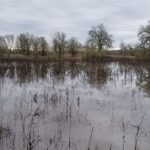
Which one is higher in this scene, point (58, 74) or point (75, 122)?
point (58, 74)

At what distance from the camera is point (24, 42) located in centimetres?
6706

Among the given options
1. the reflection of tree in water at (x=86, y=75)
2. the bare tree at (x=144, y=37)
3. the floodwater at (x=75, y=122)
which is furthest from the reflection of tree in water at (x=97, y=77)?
the bare tree at (x=144, y=37)

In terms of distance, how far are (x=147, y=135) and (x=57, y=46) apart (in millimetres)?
61212

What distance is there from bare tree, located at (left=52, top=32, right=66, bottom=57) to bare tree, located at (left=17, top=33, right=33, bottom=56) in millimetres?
6532

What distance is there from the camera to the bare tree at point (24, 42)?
216ft

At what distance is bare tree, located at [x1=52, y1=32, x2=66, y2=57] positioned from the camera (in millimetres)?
65812

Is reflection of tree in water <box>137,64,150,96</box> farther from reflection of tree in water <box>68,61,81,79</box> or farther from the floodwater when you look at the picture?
reflection of tree in water <box>68,61,81,79</box>

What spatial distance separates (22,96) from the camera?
10719 millimetres

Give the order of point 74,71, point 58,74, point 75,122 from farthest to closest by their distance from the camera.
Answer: point 74,71
point 58,74
point 75,122

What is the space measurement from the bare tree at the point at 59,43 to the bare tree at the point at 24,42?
6.53 metres

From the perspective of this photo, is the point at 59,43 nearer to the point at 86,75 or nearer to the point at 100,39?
the point at 100,39

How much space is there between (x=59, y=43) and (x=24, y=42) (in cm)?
948

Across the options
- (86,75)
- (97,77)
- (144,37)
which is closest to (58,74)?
(86,75)

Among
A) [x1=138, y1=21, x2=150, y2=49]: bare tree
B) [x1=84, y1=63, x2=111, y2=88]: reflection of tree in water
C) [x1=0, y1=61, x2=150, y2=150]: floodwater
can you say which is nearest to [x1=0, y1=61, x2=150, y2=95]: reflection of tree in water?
[x1=84, y1=63, x2=111, y2=88]: reflection of tree in water
